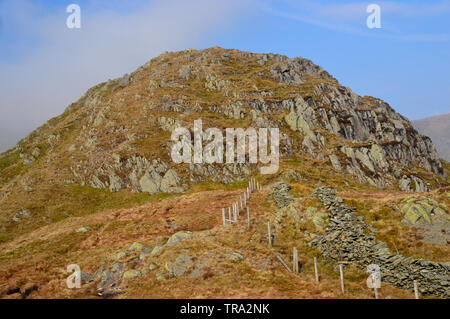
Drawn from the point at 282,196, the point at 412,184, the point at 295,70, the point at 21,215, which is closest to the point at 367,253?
the point at 282,196

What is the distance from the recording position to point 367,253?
21391 millimetres

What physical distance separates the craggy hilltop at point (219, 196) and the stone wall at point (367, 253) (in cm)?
9

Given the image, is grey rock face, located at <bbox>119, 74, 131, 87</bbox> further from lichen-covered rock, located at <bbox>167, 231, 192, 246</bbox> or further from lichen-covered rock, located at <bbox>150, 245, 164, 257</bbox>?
lichen-covered rock, located at <bbox>150, 245, 164, 257</bbox>

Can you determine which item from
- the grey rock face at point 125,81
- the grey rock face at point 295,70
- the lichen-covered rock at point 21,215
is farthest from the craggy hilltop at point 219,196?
the grey rock face at point 125,81

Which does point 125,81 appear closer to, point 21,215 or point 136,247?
point 21,215

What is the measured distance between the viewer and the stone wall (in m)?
17.3

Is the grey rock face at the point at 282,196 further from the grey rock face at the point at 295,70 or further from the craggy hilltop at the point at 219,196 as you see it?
the grey rock face at the point at 295,70

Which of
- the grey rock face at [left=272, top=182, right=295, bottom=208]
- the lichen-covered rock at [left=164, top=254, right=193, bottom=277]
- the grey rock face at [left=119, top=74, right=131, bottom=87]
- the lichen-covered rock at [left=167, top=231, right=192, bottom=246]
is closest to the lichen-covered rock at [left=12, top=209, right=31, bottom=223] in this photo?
the lichen-covered rock at [left=167, top=231, right=192, bottom=246]

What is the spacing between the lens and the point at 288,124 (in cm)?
7844

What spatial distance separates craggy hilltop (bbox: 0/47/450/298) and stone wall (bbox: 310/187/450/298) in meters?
0.09

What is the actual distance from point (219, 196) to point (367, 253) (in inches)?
1050

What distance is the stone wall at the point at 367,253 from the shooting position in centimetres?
1729
